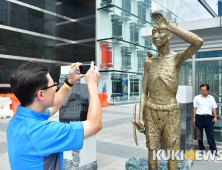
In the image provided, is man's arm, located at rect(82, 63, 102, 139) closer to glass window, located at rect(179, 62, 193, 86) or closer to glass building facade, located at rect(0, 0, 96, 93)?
glass window, located at rect(179, 62, 193, 86)

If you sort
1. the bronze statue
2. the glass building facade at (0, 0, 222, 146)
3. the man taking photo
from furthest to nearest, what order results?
1. the glass building facade at (0, 0, 222, 146)
2. the bronze statue
3. the man taking photo

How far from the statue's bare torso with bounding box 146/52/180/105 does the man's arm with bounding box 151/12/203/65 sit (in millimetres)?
165

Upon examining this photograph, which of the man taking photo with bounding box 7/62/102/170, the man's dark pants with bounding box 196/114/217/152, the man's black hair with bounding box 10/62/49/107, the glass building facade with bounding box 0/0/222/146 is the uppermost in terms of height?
the glass building facade with bounding box 0/0/222/146

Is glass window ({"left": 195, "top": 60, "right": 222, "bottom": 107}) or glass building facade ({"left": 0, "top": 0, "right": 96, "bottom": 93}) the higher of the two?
glass building facade ({"left": 0, "top": 0, "right": 96, "bottom": 93})

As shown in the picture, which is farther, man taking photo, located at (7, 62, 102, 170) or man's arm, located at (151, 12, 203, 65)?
man's arm, located at (151, 12, 203, 65)

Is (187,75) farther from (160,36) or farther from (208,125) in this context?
(160,36)

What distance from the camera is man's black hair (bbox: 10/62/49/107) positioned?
1393mm

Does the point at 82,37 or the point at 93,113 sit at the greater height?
the point at 82,37

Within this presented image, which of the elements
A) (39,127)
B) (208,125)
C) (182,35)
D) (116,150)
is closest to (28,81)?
(39,127)

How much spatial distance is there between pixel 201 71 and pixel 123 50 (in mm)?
12737

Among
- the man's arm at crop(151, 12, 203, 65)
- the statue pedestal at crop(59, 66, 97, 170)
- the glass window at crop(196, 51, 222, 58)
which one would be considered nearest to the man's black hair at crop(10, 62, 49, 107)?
the man's arm at crop(151, 12, 203, 65)

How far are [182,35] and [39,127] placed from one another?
7.65 ft

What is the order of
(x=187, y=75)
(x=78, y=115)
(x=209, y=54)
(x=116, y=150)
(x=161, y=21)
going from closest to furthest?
(x=161, y=21), (x=78, y=115), (x=116, y=150), (x=209, y=54), (x=187, y=75)

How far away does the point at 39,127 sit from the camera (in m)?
1.34
